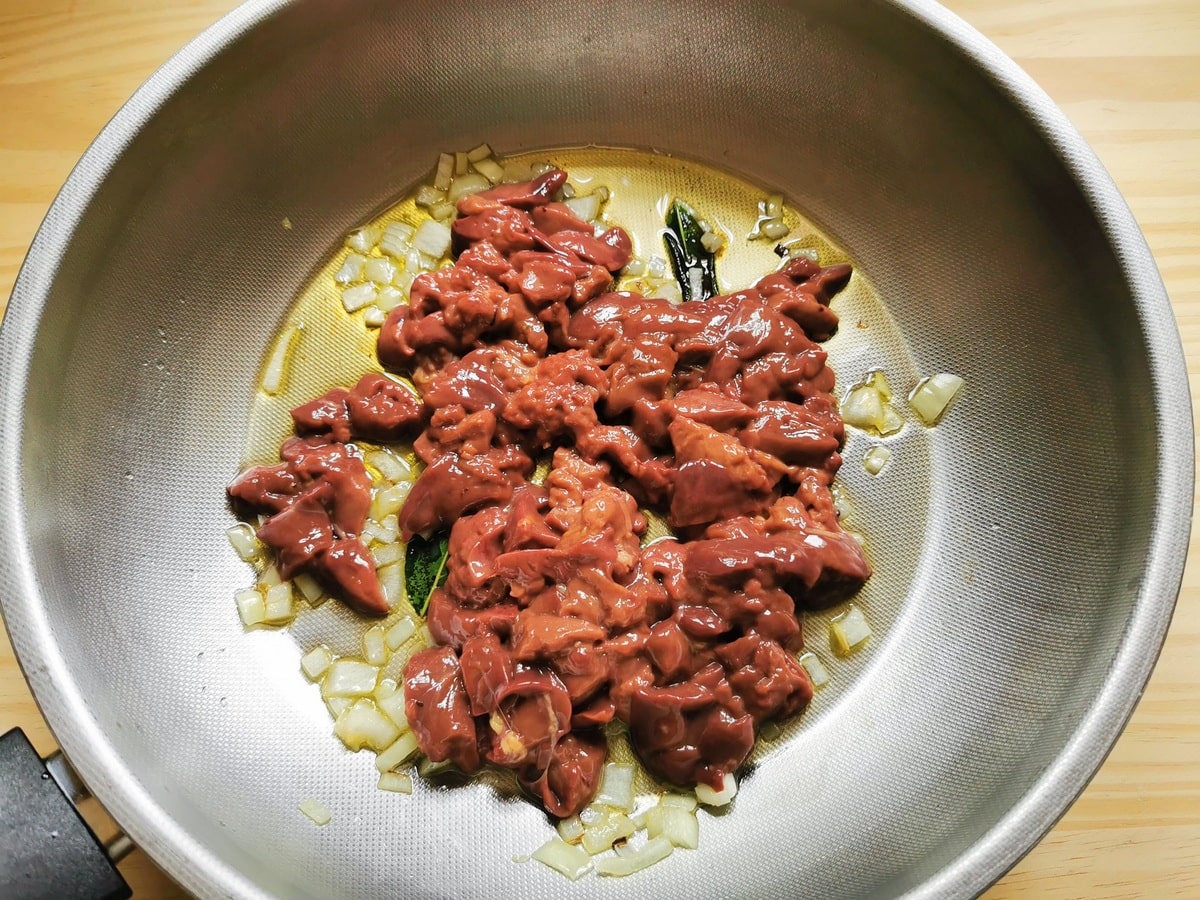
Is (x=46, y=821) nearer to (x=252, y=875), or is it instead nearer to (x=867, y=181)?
(x=252, y=875)

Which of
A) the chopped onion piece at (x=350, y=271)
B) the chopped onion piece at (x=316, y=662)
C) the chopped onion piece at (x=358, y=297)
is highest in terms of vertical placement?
the chopped onion piece at (x=350, y=271)

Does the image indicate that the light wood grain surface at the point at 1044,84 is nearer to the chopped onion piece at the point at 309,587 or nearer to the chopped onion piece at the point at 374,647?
the chopped onion piece at the point at 309,587

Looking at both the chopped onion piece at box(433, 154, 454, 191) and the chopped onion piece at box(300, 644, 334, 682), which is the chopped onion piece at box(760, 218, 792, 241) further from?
the chopped onion piece at box(300, 644, 334, 682)

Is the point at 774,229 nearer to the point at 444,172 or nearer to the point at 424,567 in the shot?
the point at 444,172

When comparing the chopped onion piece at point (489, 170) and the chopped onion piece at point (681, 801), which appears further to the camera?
the chopped onion piece at point (489, 170)

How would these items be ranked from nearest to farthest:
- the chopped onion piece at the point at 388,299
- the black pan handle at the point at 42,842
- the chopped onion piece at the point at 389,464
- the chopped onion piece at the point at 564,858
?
the black pan handle at the point at 42,842 → the chopped onion piece at the point at 564,858 → the chopped onion piece at the point at 389,464 → the chopped onion piece at the point at 388,299

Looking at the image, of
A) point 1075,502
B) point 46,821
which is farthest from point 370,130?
point 1075,502

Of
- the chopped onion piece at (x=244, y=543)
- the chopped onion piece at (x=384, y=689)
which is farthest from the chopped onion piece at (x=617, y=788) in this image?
the chopped onion piece at (x=244, y=543)
